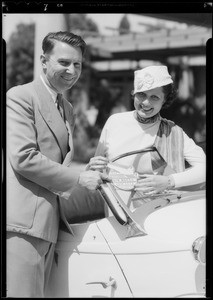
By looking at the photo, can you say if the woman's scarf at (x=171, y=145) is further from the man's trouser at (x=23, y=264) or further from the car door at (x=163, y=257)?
the man's trouser at (x=23, y=264)

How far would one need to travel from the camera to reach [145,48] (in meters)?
7.86

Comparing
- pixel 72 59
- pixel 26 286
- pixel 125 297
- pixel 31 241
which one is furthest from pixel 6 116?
pixel 125 297

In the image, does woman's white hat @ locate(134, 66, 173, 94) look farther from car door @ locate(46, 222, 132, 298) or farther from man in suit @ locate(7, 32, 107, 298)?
car door @ locate(46, 222, 132, 298)

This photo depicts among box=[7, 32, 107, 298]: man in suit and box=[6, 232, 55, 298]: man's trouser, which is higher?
box=[7, 32, 107, 298]: man in suit

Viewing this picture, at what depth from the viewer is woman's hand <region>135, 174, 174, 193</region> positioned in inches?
92.9

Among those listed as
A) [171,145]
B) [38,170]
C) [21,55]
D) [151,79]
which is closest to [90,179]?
[38,170]

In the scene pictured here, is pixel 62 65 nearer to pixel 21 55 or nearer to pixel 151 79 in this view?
pixel 151 79

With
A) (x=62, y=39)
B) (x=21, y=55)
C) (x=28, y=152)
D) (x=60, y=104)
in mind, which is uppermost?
(x=21, y=55)

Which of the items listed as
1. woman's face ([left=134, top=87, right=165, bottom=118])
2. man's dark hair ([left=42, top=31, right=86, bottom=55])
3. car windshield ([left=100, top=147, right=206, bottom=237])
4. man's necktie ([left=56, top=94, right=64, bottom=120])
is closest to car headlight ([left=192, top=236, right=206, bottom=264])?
car windshield ([left=100, top=147, right=206, bottom=237])

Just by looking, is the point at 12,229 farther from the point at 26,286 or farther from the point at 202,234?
the point at 202,234

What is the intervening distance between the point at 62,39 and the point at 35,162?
0.56 meters

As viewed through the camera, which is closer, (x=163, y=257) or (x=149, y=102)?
(x=163, y=257)

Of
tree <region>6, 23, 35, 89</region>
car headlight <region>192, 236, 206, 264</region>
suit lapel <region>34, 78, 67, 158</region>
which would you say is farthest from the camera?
tree <region>6, 23, 35, 89</region>

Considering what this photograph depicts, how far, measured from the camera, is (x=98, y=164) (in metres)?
2.31
